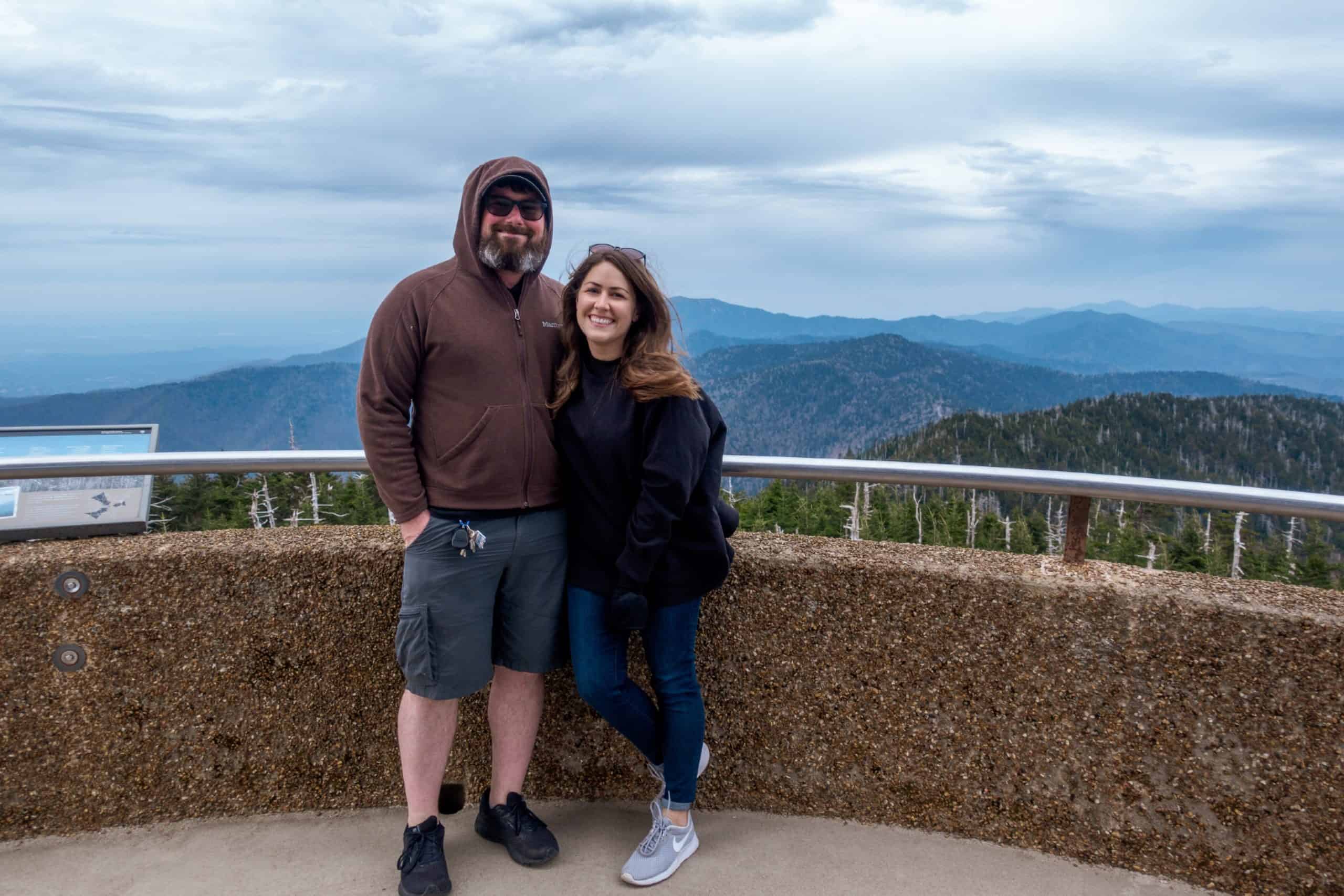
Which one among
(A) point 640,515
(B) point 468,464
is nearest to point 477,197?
(B) point 468,464

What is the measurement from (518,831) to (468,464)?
3.77ft

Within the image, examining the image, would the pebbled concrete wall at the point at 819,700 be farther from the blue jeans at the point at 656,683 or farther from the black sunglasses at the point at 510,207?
the black sunglasses at the point at 510,207

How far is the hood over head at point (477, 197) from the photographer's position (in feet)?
8.21

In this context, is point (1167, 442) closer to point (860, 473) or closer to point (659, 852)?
point (860, 473)

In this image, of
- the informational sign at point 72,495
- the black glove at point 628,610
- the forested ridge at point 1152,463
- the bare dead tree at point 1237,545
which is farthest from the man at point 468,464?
the bare dead tree at point 1237,545

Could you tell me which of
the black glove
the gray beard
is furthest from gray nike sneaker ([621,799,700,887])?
the gray beard

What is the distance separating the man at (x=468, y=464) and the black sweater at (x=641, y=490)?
10 cm

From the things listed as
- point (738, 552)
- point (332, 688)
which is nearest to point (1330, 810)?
point (738, 552)

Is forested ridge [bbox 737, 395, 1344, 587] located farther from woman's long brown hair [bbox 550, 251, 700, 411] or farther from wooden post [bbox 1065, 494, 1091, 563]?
woman's long brown hair [bbox 550, 251, 700, 411]

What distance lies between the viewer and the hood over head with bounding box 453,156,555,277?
98.5 inches

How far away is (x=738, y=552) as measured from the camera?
288 cm

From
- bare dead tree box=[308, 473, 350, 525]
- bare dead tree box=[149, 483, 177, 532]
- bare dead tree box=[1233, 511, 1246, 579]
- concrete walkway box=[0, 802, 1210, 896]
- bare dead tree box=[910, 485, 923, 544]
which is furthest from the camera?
bare dead tree box=[1233, 511, 1246, 579]

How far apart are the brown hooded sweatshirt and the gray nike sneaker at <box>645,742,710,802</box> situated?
0.88 m

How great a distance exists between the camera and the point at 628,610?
2.48 m
